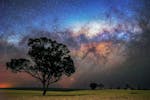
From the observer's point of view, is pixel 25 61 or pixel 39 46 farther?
pixel 25 61

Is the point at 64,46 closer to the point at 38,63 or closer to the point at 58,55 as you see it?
the point at 58,55

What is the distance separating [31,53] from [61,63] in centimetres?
710

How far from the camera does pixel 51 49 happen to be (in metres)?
67.0

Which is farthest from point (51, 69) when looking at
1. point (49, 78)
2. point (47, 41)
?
point (47, 41)

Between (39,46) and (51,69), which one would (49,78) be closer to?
(51,69)

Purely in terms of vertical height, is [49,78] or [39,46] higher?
[39,46]

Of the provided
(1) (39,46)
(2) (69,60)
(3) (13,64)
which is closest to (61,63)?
(2) (69,60)

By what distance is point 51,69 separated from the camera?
227 ft

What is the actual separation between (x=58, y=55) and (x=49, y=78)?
6.41 metres

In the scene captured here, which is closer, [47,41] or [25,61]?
[47,41]

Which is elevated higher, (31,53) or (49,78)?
(31,53)

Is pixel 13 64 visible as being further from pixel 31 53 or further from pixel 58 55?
pixel 58 55

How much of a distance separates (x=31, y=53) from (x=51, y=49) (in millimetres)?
4629

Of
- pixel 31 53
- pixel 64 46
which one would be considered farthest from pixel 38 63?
pixel 64 46
